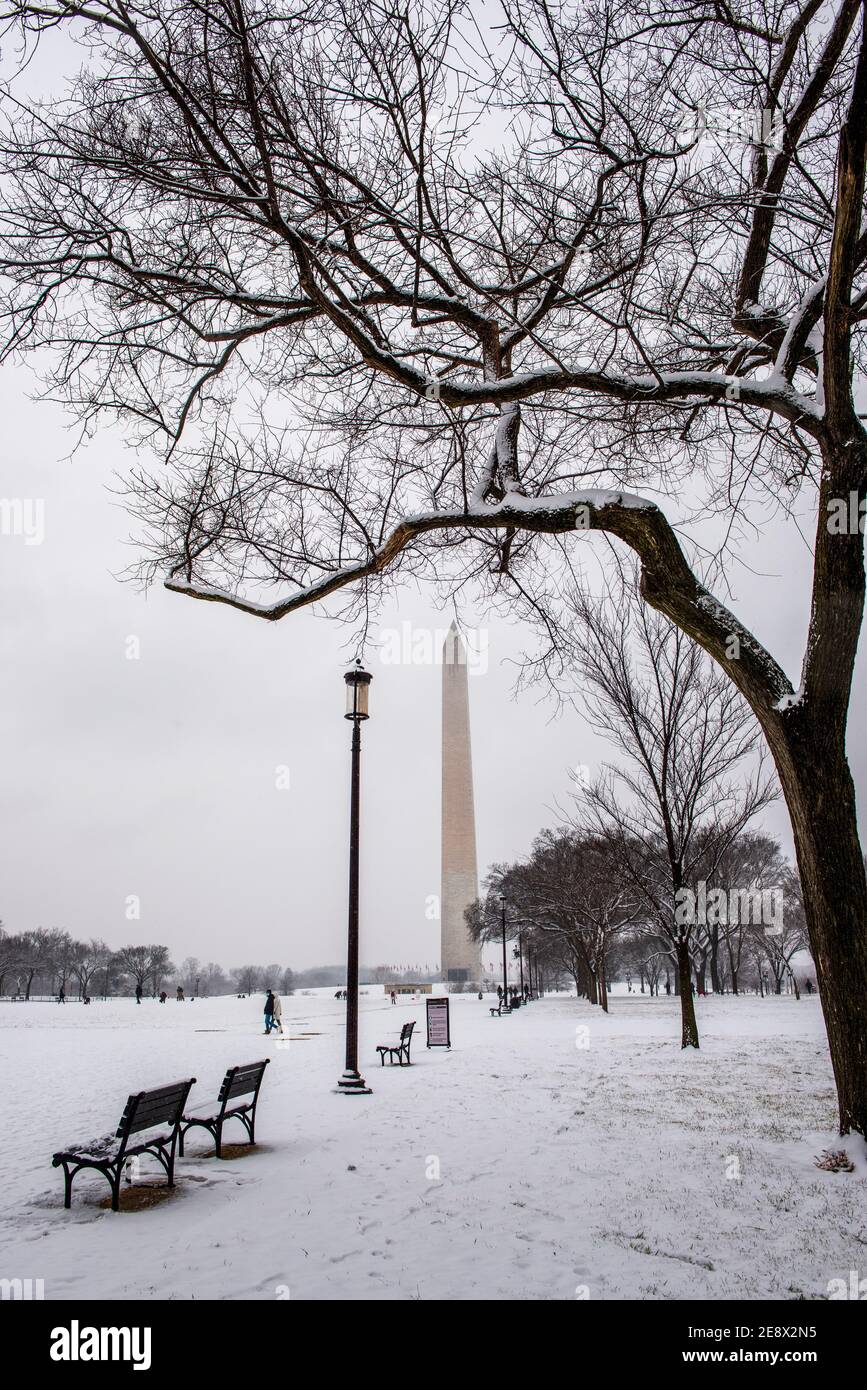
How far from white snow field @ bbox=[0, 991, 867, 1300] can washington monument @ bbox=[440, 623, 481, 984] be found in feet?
150

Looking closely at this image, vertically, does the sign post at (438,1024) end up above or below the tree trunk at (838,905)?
below

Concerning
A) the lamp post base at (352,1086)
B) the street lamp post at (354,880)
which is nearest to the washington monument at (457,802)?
the street lamp post at (354,880)

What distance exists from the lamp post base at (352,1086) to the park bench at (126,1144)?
4.06m

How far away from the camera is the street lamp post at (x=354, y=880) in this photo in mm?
10719

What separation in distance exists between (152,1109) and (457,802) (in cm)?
5193

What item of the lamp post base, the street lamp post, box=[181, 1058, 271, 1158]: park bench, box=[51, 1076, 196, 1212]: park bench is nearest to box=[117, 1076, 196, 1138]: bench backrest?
box=[51, 1076, 196, 1212]: park bench

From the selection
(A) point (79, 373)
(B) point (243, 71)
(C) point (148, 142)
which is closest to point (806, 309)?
(B) point (243, 71)

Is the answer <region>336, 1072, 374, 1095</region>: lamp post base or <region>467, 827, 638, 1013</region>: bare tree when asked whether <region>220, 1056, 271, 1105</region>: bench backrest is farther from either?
<region>467, 827, 638, 1013</region>: bare tree

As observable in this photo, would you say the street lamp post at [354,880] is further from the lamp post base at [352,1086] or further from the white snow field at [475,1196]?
the white snow field at [475,1196]

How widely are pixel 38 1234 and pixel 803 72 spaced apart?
10.1 metres

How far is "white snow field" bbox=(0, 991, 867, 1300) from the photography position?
4.03 meters

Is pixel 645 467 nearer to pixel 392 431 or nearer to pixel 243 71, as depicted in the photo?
pixel 392 431

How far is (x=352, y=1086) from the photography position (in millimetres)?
10633
